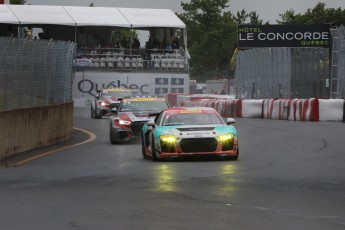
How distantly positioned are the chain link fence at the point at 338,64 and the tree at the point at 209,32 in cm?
7103

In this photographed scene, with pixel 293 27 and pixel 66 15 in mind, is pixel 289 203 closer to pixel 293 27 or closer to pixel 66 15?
pixel 293 27

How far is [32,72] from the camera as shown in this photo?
21.0m

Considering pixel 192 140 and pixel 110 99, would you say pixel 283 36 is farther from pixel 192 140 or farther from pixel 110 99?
pixel 192 140

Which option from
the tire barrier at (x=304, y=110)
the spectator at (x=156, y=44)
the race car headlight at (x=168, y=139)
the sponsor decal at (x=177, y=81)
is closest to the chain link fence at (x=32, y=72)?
the race car headlight at (x=168, y=139)

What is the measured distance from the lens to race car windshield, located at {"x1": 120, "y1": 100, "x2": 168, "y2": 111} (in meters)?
24.0

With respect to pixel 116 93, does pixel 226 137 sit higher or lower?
lower

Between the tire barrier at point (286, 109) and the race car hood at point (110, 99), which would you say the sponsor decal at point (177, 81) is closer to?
the tire barrier at point (286, 109)

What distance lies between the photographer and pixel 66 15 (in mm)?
57844

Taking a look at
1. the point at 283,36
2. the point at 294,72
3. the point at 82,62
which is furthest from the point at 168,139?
the point at 82,62

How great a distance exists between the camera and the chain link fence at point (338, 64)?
33875 mm

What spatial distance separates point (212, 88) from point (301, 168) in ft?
207

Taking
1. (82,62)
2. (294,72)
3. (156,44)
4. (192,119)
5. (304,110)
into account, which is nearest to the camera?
(192,119)

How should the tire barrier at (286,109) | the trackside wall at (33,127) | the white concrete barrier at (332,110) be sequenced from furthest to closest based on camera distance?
1. the tire barrier at (286,109)
2. the white concrete barrier at (332,110)
3. the trackside wall at (33,127)

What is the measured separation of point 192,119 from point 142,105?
6.95 meters
